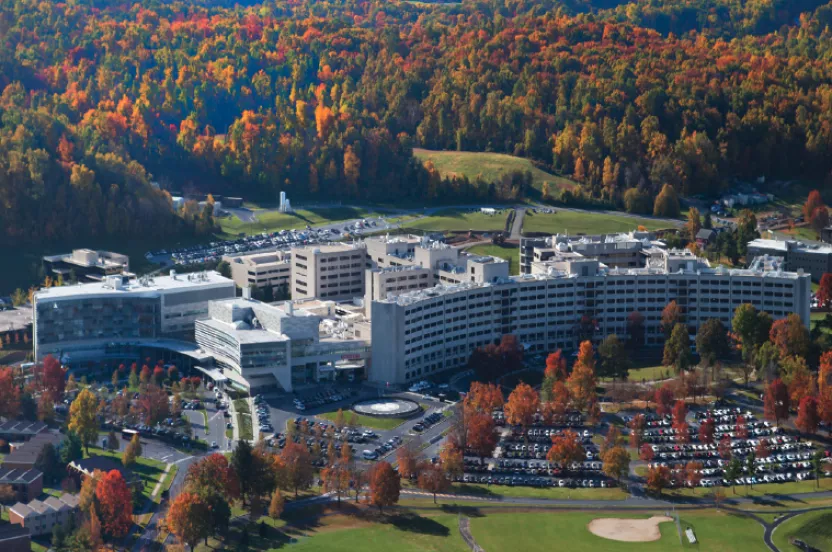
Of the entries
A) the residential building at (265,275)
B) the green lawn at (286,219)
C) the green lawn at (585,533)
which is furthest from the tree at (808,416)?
the green lawn at (286,219)

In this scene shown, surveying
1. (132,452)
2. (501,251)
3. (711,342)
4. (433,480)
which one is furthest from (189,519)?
(501,251)

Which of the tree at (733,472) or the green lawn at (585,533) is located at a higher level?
the tree at (733,472)

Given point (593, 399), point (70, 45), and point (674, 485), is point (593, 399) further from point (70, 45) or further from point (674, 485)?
point (70, 45)

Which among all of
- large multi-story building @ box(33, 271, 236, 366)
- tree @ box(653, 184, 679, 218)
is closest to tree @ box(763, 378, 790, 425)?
large multi-story building @ box(33, 271, 236, 366)

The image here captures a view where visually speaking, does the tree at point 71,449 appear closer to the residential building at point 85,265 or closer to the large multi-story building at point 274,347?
the large multi-story building at point 274,347

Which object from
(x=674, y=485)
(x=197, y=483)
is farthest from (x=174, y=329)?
(x=674, y=485)
